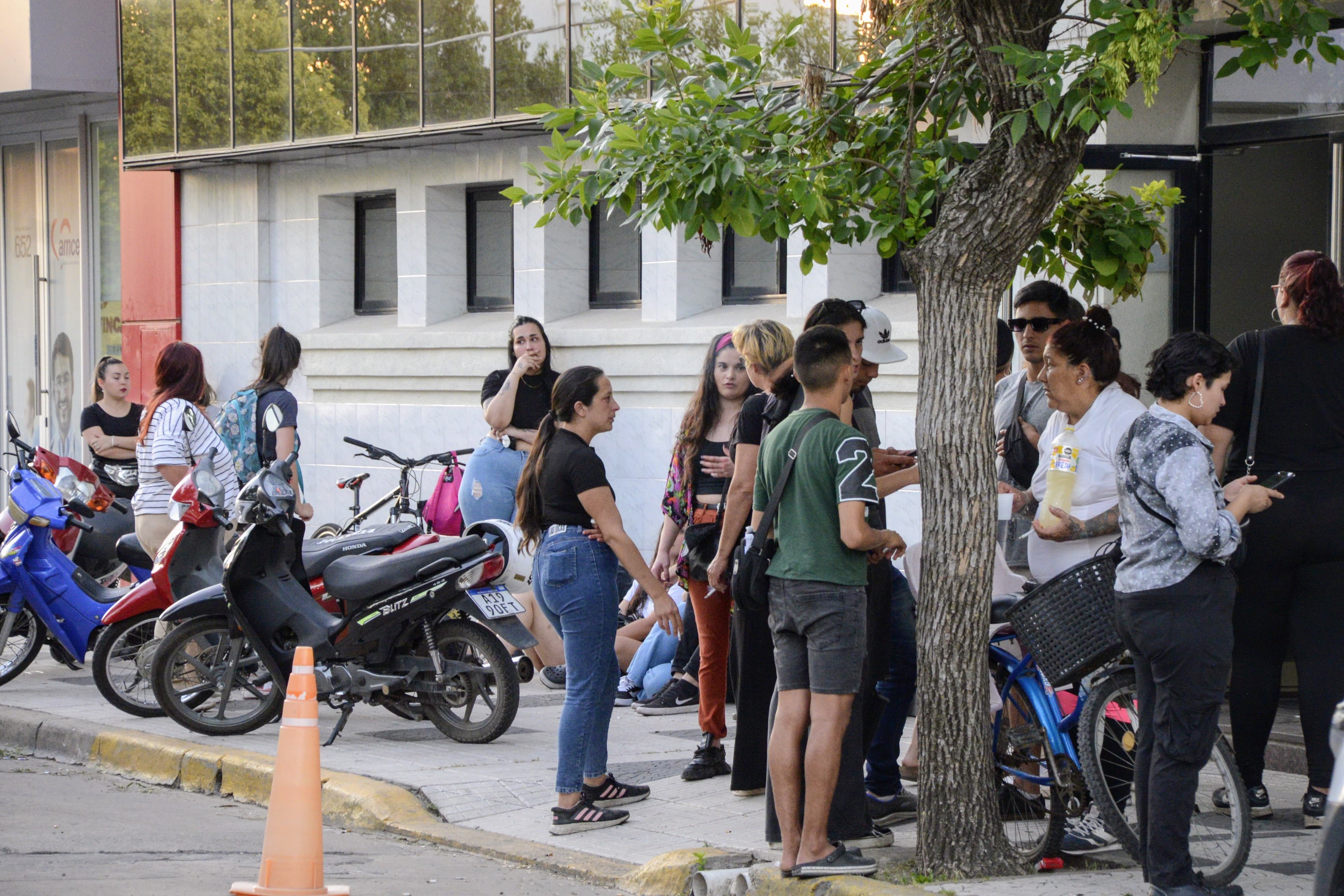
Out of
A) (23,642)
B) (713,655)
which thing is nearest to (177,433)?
(23,642)

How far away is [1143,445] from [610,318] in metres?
8.13

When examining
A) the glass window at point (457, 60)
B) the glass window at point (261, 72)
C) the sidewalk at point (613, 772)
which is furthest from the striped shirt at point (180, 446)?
the glass window at point (261, 72)

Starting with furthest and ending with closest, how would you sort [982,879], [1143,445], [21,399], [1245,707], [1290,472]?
[21,399]
[1245,707]
[1290,472]
[982,879]
[1143,445]

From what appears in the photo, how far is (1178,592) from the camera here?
493cm

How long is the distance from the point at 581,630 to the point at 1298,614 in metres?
2.74

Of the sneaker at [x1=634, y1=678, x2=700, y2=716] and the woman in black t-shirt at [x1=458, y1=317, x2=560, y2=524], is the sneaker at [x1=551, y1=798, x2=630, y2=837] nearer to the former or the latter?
the sneaker at [x1=634, y1=678, x2=700, y2=716]

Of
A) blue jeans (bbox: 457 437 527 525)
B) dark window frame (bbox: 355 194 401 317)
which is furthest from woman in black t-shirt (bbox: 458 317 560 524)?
dark window frame (bbox: 355 194 401 317)

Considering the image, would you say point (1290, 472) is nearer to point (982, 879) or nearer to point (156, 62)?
point (982, 879)

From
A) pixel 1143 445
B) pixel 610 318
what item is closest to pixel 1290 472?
pixel 1143 445

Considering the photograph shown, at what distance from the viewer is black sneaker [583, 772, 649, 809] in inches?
258

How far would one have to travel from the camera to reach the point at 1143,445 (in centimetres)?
501

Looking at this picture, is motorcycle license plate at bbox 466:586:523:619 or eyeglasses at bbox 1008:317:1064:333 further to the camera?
motorcycle license plate at bbox 466:586:523:619

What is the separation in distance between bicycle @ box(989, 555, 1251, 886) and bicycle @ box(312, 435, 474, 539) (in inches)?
263

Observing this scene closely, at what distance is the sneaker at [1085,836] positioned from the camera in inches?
223
